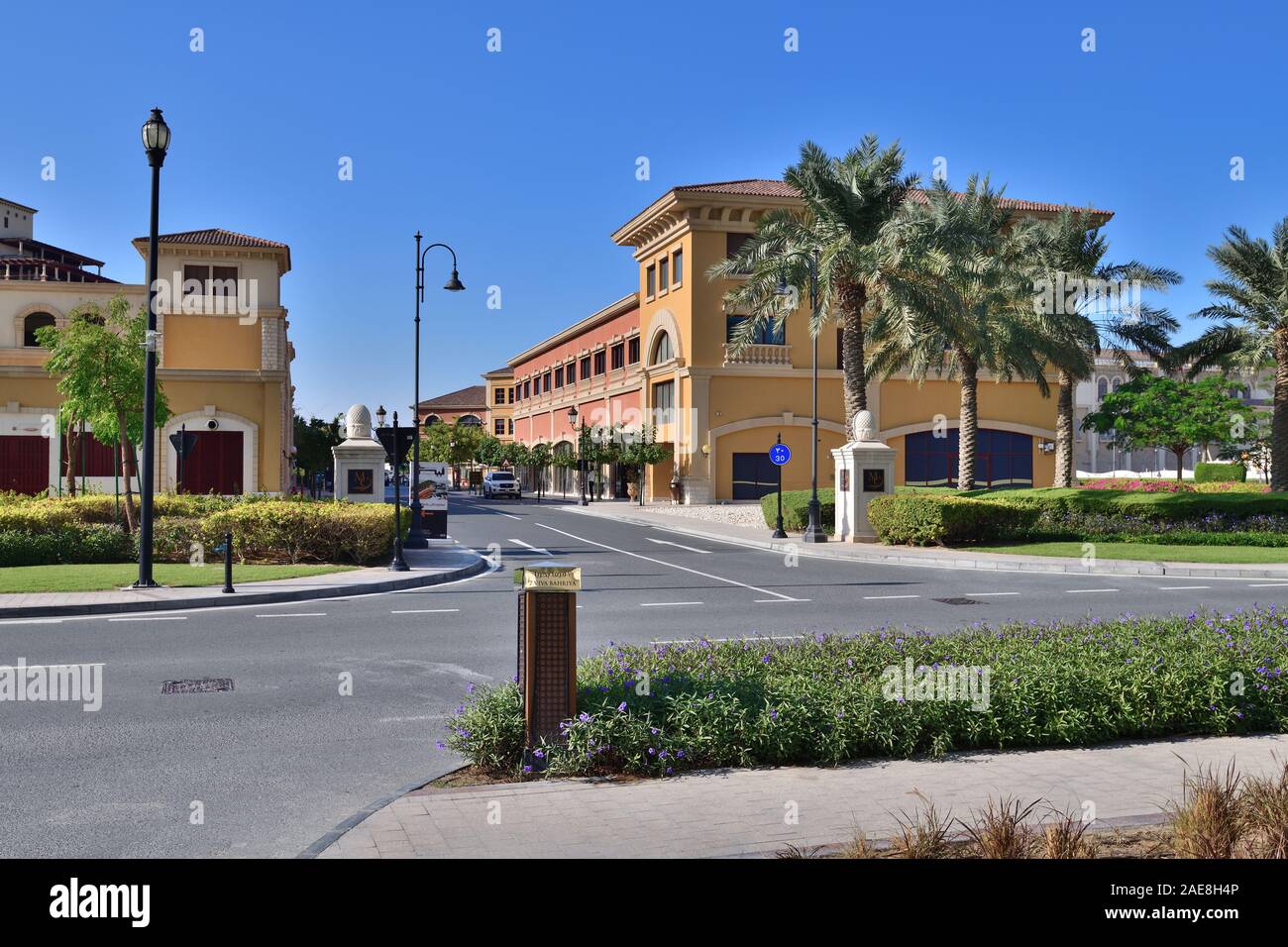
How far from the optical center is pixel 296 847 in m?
5.29

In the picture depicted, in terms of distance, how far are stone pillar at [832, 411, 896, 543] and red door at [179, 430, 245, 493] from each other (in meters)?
24.9

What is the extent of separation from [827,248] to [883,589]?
15032 millimetres

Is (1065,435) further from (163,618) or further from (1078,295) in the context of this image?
(163,618)

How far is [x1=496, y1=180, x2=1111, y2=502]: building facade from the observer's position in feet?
168

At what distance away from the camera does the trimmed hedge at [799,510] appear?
30.9 m

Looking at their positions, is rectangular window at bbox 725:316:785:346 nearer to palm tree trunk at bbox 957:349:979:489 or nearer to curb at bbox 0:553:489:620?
palm tree trunk at bbox 957:349:979:489

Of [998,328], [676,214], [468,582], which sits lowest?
[468,582]

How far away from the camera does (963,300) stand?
3456 cm

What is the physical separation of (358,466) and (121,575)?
26.6 feet

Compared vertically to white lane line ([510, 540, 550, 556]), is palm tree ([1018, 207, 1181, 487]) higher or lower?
higher

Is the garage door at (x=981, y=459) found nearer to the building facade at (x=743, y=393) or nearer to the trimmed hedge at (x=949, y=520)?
the building facade at (x=743, y=393)

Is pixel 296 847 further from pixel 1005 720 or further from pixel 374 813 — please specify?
pixel 1005 720

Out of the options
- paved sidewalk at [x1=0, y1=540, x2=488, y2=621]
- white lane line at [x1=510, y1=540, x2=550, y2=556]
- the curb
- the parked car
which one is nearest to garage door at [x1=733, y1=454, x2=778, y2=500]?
the parked car
